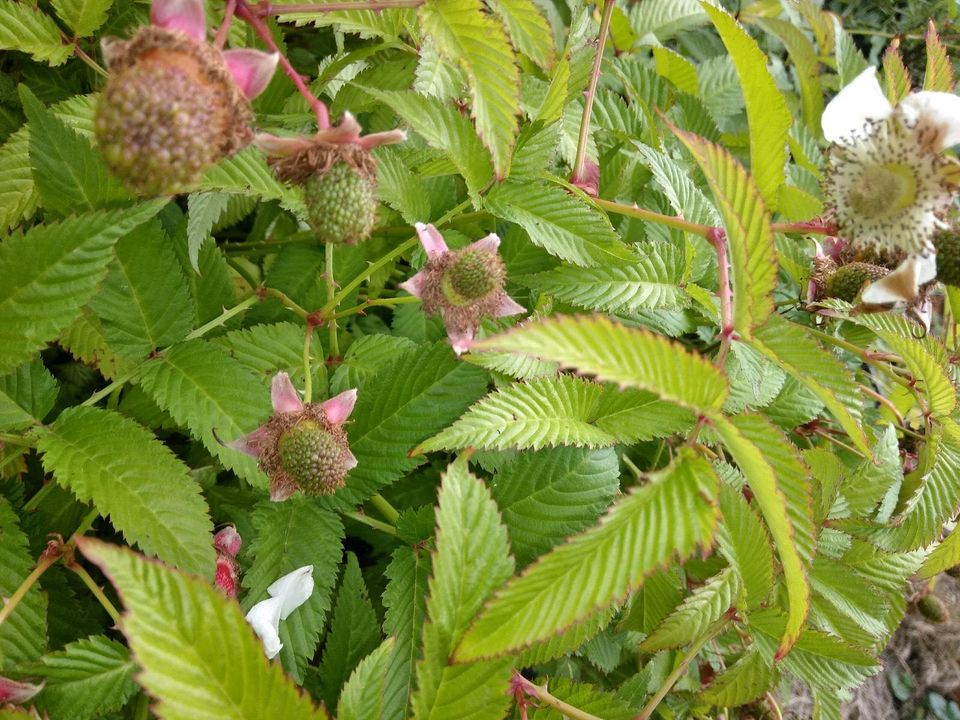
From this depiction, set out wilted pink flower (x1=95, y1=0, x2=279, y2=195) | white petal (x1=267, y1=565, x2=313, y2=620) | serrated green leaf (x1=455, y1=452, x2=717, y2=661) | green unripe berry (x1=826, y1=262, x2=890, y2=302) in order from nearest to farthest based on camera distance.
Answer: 1. wilted pink flower (x1=95, y1=0, x2=279, y2=195)
2. serrated green leaf (x1=455, y1=452, x2=717, y2=661)
3. white petal (x1=267, y1=565, x2=313, y2=620)
4. green unripe berry (x1=826, y1=262, x2=890, y2=302)

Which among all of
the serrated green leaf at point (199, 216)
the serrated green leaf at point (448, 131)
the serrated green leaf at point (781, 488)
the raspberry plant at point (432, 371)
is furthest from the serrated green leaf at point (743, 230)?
the serrated green leaf at point (199, 216)

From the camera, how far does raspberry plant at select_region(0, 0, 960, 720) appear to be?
672 mm

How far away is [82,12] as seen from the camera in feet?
3.06

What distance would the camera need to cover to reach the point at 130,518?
29.9 inches

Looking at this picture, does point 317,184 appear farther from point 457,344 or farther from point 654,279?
point 654,279

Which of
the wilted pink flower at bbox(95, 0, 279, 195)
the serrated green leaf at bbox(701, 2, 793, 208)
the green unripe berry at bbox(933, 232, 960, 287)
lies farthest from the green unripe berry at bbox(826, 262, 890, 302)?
the wilted pink flower at bbox(95, 0, 279, 195)

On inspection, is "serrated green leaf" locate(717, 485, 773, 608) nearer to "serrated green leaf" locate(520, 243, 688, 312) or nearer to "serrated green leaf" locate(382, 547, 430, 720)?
"serrated green leaf" locate(520, 243, 688, 312)

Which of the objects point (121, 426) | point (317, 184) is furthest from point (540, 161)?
point (121, 426)

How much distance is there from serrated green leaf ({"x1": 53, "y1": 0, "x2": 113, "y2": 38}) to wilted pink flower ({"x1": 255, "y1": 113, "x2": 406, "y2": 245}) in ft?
1.46

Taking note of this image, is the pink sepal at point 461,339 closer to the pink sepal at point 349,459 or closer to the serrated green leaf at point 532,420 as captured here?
the serrated green leaf at point 532,420

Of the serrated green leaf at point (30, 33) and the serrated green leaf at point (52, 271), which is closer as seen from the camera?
the serrated green leaf at point (52, 271)

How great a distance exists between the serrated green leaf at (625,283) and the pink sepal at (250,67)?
51 centimetres

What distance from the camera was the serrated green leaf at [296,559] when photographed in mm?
902

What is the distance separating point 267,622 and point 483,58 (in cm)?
70
